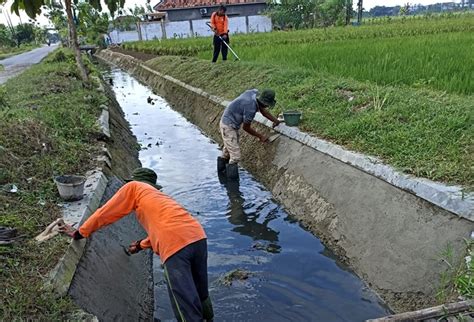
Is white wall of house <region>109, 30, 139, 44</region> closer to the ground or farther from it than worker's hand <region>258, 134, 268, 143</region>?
farther from it

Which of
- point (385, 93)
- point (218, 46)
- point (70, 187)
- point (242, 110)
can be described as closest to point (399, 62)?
point (385, 93)

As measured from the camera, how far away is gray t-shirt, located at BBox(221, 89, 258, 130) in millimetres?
6324

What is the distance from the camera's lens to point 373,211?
429 cm

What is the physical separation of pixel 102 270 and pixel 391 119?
3.91m

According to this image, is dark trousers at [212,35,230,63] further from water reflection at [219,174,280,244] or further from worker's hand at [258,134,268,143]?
water reflection at [219,174,280,244]

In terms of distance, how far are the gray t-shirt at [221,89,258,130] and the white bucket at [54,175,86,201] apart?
9.28 ft

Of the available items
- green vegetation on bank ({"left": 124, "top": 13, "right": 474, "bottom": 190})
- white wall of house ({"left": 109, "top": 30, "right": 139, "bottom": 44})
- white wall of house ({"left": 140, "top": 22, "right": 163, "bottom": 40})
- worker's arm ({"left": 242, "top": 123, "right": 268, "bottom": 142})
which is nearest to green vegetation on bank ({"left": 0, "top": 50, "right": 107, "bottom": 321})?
worker's arm ({"left": 242, "top": 123, "right": 268, "bottom": 142})

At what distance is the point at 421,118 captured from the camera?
16.9 ft

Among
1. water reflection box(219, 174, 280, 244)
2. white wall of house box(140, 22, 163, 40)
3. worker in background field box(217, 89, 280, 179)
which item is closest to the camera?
water reflection box(219, 174, 280, 244)

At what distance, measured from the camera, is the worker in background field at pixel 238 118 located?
6.27 m

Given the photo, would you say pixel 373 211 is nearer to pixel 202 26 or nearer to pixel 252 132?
pixel 252 132

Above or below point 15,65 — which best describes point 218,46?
above

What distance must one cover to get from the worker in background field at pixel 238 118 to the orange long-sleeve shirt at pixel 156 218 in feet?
11.0

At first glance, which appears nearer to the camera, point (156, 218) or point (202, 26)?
point (156, 218)
